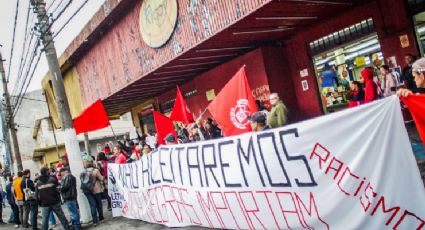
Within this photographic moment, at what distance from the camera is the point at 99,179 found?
8891 millimetres

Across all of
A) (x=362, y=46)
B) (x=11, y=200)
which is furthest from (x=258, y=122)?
(x=11, y=200)

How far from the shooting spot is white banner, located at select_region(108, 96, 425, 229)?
3160mm

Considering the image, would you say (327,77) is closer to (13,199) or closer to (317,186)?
(317,186)

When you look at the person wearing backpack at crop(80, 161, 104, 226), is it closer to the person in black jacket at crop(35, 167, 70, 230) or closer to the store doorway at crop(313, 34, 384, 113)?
the person in black jacket at crop(35, 167, 70, 230)

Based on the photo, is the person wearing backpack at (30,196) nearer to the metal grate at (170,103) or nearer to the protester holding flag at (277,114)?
the metal grate at (170,103)

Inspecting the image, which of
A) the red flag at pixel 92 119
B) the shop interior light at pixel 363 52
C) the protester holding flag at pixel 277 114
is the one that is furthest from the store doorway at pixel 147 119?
the protester holding flag at pixel 277 114

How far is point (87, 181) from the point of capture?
339 inches

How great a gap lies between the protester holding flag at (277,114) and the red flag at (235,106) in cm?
105

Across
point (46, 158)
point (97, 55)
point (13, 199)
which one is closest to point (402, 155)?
point (13, 199)

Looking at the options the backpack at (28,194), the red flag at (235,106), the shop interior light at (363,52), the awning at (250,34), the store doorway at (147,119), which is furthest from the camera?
the store doorway at (147,119)

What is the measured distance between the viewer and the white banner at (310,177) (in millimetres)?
3160

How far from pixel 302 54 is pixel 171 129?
479cm

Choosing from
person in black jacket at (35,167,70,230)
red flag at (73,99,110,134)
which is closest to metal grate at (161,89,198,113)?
red flag at (73,99,110,134)

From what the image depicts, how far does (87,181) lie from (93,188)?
0.91 ft
